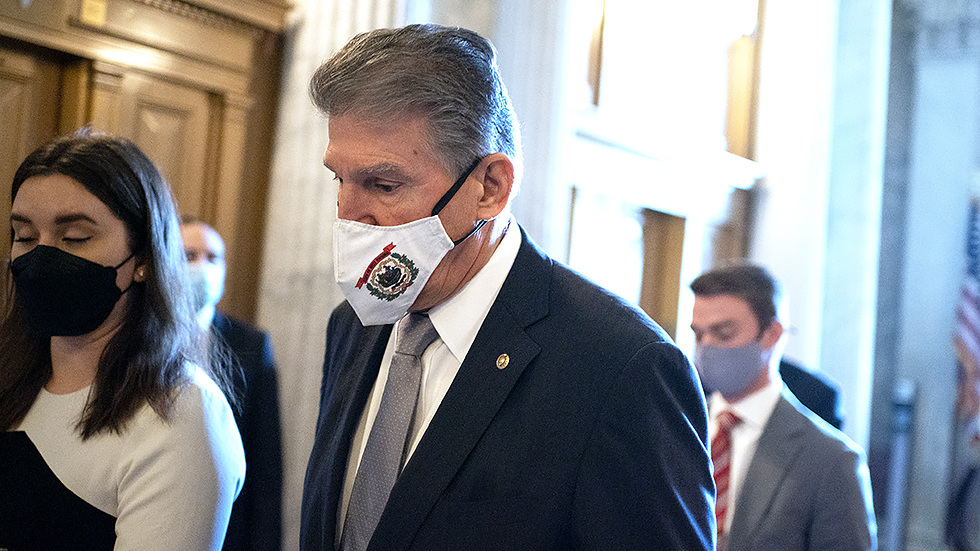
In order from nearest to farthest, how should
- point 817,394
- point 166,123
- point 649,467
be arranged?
point 649,467 → point 817,394 → point 166,123

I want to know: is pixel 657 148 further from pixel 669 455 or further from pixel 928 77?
pixel 669 455

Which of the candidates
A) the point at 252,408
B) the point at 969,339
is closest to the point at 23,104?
the point at 252,408

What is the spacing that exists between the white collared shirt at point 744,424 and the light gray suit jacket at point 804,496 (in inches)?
1.8

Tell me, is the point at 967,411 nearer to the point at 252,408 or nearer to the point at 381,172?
the point at 252,408

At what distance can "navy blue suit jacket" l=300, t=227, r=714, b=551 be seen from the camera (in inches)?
53.1

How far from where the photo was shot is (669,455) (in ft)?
4.47

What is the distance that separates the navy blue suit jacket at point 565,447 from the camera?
135 centimetres

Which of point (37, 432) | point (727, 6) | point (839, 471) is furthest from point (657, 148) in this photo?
point (37, 432)

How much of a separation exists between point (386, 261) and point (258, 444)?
187 cm

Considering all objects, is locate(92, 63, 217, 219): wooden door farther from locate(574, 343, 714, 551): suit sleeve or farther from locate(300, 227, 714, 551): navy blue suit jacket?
locate(574, 343, 714, 551): suit sleeve

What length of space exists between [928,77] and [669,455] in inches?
310

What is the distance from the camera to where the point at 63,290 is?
1.78 meters

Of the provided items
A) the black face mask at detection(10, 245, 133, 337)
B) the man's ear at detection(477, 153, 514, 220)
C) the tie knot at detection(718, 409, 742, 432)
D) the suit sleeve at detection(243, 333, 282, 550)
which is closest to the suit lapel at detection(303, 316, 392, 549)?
the man's ear at detection(477, 153, 514, 220)

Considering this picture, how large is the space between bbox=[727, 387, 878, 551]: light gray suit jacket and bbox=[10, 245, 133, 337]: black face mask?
1.93m
